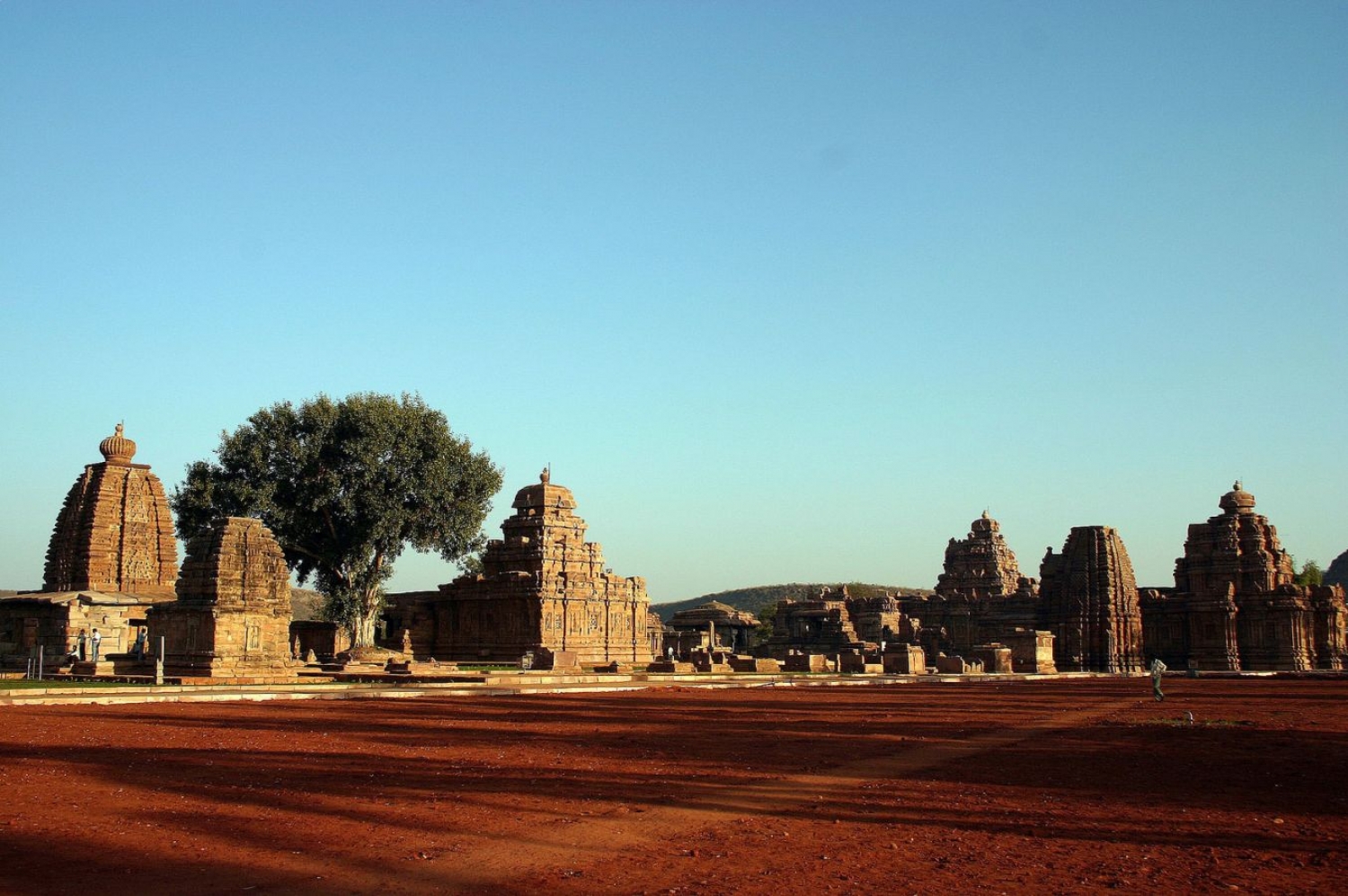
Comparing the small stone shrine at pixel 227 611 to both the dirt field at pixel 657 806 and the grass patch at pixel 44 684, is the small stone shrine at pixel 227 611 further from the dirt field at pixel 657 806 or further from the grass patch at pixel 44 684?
the dirt field at pixel 657 806

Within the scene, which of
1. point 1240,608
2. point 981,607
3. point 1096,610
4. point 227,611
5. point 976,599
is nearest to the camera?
point 227,611

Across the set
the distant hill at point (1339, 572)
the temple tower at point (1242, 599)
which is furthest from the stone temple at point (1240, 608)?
the distant hill at point (1339, 572)

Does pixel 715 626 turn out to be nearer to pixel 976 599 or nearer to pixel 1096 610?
pixel 976 599

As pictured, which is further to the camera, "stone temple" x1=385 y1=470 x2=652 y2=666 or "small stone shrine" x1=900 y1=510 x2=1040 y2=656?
"small stone shrine" x1=900 y1=510 x2=1040 y2=656

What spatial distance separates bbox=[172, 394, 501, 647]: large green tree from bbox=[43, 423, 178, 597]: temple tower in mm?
2259

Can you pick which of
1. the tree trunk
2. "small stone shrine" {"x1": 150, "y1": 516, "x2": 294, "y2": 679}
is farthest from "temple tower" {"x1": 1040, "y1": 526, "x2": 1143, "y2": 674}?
A: "small stone shrine" {"x1": 150, "y1": 516, "x2": 294, "y2": 679}

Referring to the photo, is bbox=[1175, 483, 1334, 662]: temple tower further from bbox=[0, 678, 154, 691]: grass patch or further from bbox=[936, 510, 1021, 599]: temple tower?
bbox=[0, 678, 154, 691]: grass patch

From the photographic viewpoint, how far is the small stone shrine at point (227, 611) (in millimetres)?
36500

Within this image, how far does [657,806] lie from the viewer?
13.3 meters

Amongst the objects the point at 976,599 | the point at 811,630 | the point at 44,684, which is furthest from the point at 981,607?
the point at 44,684

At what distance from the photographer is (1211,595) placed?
67.9 meters

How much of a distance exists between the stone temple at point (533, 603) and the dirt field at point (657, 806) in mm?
37648

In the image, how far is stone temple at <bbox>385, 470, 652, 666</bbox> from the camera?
6244cm

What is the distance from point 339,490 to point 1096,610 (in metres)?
40.8
